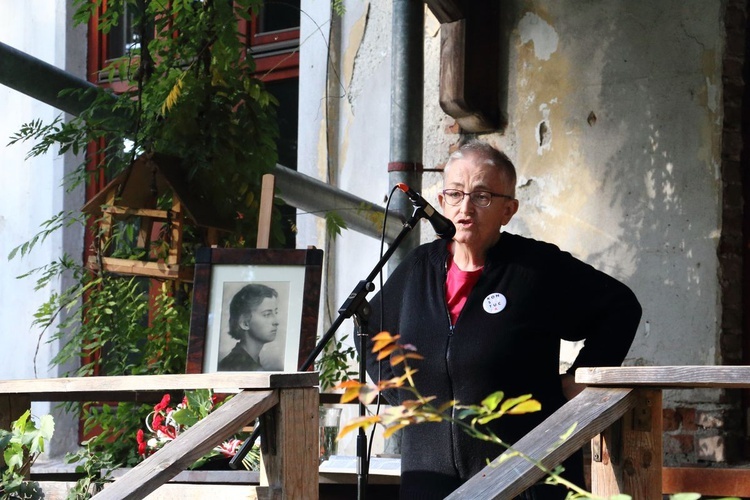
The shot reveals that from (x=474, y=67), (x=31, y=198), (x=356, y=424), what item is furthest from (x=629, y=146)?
(x=31, y=198)

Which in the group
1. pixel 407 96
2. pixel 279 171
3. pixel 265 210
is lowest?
pixel 265 210

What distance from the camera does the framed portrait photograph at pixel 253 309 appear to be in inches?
159

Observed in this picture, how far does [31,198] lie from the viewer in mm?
7156

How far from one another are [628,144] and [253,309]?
1410 mm

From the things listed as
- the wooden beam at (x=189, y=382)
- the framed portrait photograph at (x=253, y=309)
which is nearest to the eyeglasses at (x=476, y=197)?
the wooden beam at (x=189, y=382)

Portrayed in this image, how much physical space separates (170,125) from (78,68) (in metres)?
2.87

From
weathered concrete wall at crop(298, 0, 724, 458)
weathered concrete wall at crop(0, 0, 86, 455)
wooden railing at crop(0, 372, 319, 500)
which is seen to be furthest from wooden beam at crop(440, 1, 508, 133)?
weathered concrete wall at crop(0, 0, 86, 455)

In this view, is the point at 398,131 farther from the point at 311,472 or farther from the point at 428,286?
the point at 311,472

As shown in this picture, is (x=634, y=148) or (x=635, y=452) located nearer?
(x=635, y=452)

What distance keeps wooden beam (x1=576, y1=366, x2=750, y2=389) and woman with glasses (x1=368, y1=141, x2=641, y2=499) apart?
55cm

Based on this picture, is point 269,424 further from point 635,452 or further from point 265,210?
point 265,210

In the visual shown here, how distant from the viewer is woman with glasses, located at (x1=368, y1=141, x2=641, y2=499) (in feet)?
9.24

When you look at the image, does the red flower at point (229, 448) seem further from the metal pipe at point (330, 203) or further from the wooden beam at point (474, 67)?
the wooden beam at point (474, 67)

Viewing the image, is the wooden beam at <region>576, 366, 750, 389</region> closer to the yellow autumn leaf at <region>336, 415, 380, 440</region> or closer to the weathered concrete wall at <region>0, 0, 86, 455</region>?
the yellow autumn leaf at <region>336, 415, 380, 440</region>
